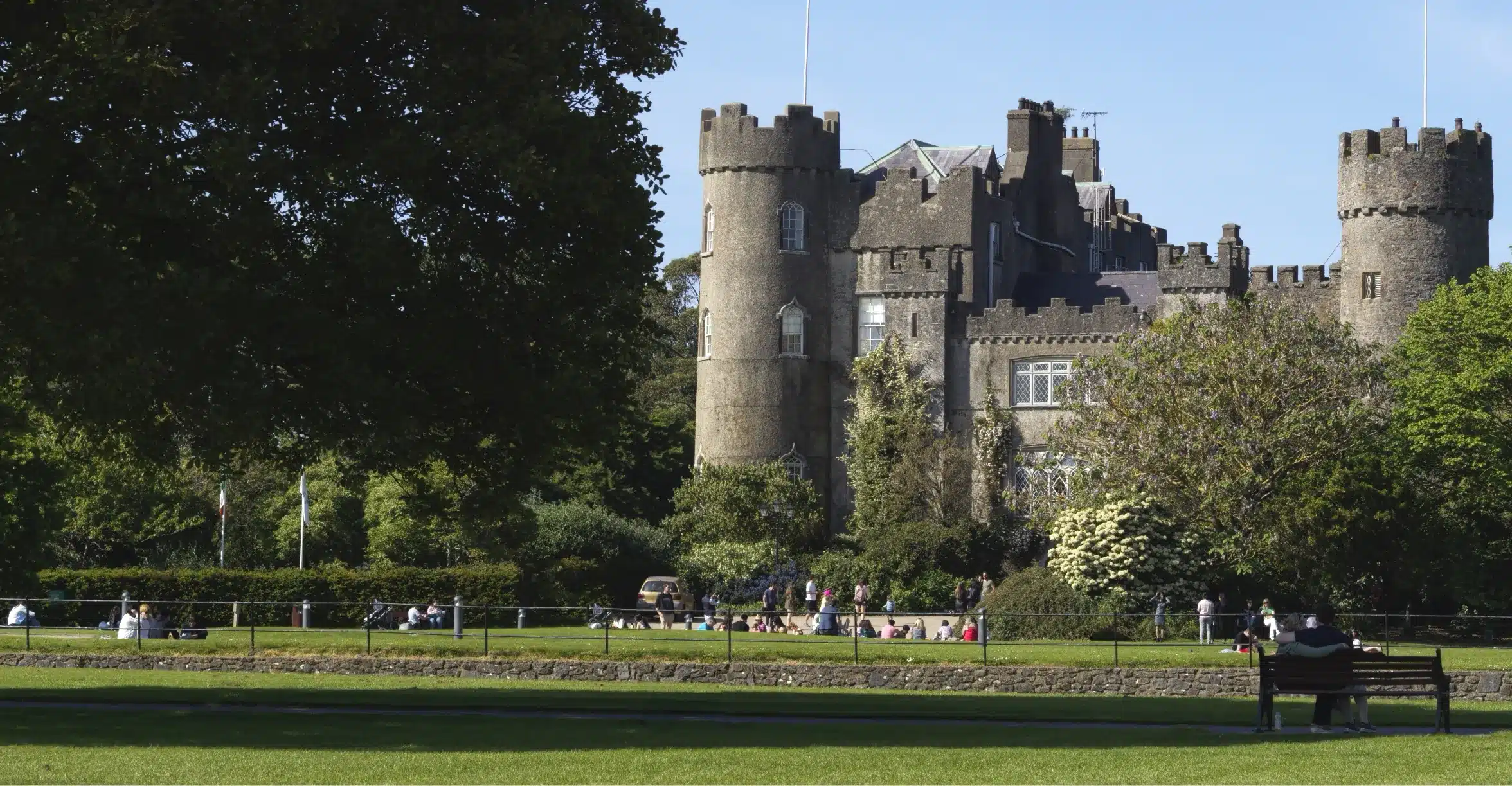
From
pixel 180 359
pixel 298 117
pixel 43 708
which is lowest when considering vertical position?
pixel 43 708

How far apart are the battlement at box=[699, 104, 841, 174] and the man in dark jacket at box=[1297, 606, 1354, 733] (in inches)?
1899

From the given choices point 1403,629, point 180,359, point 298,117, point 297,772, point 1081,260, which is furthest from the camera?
point 1081,260

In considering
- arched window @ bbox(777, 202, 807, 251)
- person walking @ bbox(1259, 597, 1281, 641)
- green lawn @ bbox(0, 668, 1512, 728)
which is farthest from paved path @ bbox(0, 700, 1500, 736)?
arched window @ bbox(777, 202, 807, 251)

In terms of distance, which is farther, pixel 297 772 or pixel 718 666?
pixel 718 666

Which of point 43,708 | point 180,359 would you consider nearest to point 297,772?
point 180,359

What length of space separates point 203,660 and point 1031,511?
2958cm

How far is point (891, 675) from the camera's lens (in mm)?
33031

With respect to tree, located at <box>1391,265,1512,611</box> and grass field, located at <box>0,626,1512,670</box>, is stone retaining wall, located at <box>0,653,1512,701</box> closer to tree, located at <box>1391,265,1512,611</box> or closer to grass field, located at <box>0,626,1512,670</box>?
grass field, located at <box>0,626,1512,670</box>

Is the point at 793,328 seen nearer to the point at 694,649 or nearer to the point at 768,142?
the point at 768,142

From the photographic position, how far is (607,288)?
23891 millimetres

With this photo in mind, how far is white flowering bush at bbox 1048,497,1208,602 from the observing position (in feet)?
167

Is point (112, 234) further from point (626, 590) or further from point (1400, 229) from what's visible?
point (1400, 229)

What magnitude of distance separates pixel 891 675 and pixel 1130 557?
19.2 metres

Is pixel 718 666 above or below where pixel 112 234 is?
below
